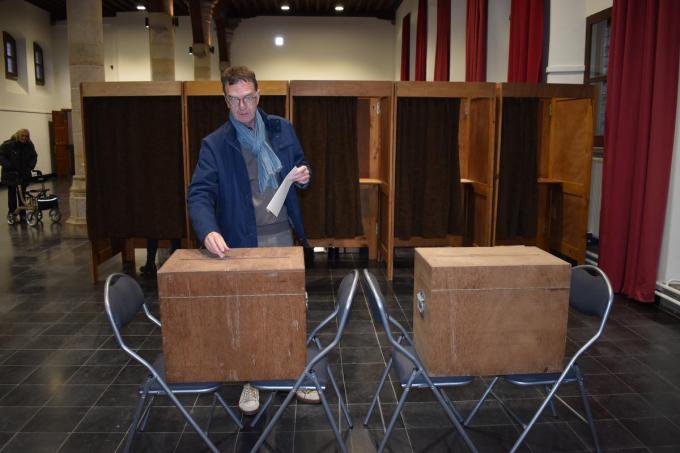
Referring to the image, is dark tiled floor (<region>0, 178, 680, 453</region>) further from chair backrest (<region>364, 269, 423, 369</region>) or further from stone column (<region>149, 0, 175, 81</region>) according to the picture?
stone column (<region>149, 0, 175, 81</region>)

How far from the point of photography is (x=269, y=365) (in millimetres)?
1896

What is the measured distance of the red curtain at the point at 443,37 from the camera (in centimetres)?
917

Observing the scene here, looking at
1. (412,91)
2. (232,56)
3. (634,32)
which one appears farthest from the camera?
(232,56)

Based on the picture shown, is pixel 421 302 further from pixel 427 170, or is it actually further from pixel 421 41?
pixel 421 41

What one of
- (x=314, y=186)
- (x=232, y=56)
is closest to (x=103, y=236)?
(x=314, y=186)

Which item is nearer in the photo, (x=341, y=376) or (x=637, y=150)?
(x=341, y=376)

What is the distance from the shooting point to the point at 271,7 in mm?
14773

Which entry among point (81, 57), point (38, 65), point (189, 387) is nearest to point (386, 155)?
point (189, 387)

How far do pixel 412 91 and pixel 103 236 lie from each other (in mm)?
3043

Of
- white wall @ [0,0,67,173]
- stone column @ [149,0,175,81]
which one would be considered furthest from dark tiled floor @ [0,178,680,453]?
white wall @ [0,0,67,173]

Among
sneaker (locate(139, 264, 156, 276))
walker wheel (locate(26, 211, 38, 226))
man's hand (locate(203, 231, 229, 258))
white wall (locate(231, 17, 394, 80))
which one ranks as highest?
white wall (locate(231, 17, 394, 80))

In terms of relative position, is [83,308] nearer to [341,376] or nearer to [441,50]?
[341,376]

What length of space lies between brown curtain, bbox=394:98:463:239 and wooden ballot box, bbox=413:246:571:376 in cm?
326

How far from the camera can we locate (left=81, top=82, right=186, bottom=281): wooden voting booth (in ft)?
15.9
